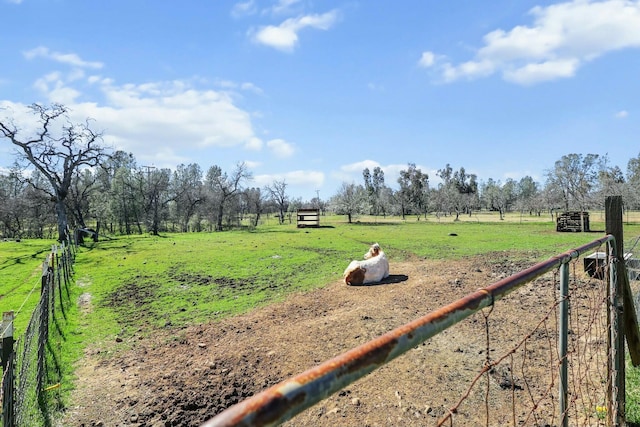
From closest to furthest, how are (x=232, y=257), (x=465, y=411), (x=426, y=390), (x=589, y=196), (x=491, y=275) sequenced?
(x=465, y=411)
(x=426, y=390)
(x=491, y=275)
(x=232, y=257)
(x=589, y=196)

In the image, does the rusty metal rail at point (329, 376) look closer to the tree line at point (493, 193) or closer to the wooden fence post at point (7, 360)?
the wooden fence post at point (7, 360)

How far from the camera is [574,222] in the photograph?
94.7 feet

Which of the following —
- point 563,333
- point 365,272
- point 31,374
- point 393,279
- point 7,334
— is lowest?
point 31,374

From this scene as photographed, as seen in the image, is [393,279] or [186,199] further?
[186,199]

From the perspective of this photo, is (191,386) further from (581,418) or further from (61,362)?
(581,418)

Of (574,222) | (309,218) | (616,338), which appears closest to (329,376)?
(616,338)

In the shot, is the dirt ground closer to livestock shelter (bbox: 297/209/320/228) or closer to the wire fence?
the wire fence

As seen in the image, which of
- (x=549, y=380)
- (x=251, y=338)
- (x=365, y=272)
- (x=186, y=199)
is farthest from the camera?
(x=186, y=199)

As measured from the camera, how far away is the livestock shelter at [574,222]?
27.9 m

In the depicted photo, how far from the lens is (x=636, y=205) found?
51656mm

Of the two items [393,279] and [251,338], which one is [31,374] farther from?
[393,279]

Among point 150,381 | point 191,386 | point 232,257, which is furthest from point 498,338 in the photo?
point 232,257

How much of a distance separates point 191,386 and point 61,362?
2.81 metres

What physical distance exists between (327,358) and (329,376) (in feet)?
17.0
